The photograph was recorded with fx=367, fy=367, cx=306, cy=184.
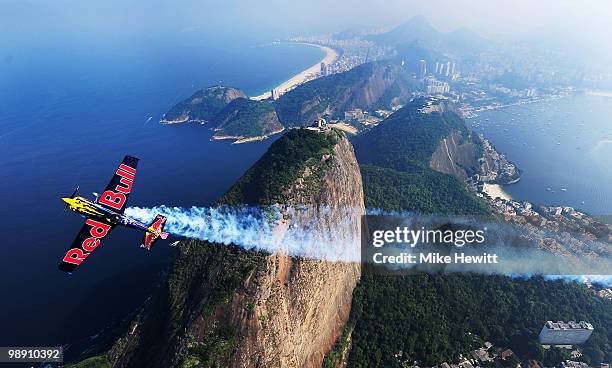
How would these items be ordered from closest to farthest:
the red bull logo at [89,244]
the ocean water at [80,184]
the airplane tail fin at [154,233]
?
the red bull logo at [89,244] < the airplane tail fin at [154,233] < the ocean water at [80,184]

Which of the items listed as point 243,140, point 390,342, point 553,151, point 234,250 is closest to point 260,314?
point 234,250

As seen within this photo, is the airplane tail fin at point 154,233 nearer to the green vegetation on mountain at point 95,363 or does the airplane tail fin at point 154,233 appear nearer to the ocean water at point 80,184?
the green vegetation on mountain at point 95,363

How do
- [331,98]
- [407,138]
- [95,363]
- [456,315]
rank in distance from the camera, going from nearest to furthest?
[95,363]
[456,315]
[407,138]
[331,98]

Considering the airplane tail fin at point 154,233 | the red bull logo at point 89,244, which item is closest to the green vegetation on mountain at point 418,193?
the airplane tail fin at point 154,233

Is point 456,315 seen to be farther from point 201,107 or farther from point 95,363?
point 201,107

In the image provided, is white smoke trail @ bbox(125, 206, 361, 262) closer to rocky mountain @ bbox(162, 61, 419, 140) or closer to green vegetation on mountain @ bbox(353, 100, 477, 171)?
green vegetation on mountain @ bbox(353, 100, 477, 171)

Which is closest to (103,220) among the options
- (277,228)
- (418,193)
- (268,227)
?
(268,227)
